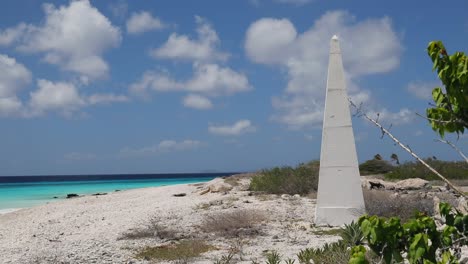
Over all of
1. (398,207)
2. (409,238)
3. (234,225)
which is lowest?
(234,225)

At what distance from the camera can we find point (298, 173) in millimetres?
20656

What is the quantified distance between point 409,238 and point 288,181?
54.5 ft

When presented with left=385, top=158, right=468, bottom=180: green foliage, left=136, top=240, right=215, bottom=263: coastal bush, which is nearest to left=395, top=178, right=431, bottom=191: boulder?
left=385, top=158, right=468, bottom=180: green foliage

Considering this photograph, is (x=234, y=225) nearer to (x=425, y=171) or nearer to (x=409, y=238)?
(x=409, y=238)

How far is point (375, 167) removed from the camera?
31.5 meters

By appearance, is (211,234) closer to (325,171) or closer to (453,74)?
(325,171)

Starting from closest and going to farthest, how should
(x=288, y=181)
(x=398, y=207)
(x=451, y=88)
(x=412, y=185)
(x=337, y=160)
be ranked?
1. (x=451, y=88)
2. (x=337, y=160)
3. (x=398, y=207)
4. (x=288, y=181)
5. (x=412, y=185)

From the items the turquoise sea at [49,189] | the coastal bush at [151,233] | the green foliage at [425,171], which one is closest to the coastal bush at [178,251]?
the coastal bush at [151,233]

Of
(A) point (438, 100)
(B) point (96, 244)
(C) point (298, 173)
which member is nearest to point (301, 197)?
(C) point (298, 173)

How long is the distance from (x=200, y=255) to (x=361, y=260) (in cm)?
694

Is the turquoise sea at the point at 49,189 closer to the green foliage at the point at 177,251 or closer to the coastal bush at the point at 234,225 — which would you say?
the coastal bush at the point at 234,225

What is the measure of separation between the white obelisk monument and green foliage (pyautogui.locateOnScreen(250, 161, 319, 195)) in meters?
7.13

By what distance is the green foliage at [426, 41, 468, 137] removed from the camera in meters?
3.11

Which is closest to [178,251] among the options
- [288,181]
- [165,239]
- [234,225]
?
→ [165,239]
